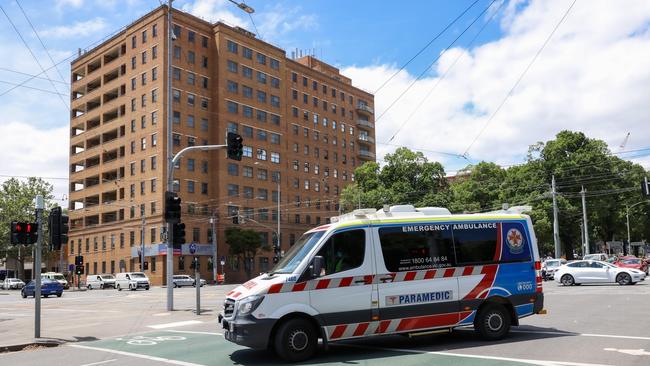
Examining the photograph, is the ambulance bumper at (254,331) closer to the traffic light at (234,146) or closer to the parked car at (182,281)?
the traffic light at (234,146)

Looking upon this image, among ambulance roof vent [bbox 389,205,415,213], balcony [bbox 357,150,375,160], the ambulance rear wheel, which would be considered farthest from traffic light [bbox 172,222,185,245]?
balcony [bbox 357,150,375,160]

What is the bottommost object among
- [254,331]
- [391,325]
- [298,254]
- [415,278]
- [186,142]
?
[391,325]

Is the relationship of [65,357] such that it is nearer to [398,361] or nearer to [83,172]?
[398,361]

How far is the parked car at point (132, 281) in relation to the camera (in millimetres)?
53406

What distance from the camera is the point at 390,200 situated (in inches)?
2430

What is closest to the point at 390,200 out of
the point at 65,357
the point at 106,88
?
the point at 106,88

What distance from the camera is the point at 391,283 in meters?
10.3

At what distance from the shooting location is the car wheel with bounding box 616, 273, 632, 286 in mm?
29125

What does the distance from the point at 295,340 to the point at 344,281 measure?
4.28 feet

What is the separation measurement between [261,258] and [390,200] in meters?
Result: 24.6

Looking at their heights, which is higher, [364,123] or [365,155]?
[364,123]

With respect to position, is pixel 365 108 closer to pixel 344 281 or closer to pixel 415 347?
pixel 415 347

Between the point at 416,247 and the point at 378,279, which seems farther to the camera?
the point at 416,247

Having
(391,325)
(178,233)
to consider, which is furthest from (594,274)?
(391,325)
